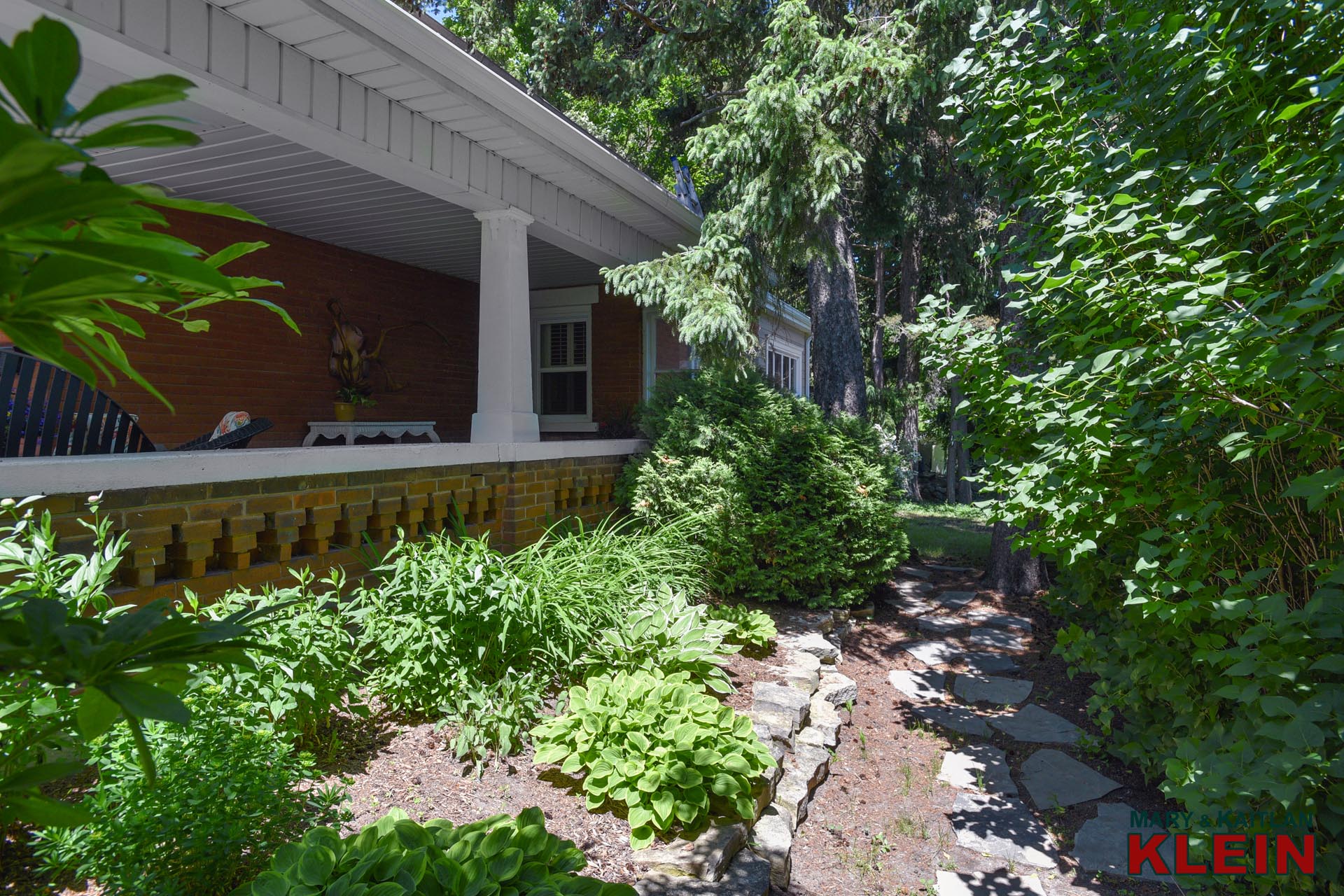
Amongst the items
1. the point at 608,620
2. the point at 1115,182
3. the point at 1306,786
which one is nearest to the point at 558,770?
the point at 608,620

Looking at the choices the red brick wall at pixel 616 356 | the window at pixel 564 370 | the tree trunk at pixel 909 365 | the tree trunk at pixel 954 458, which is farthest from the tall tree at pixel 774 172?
the tree trunk at pixel 954 458

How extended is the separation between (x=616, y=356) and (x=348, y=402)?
285 centimetres

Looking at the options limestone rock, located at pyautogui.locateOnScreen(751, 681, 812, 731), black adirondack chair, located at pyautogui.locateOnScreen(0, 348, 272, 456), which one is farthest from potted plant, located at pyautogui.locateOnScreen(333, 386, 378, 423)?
limestone rock, located at pyautogui.locateOnScreen(751, 681, 812, 731)

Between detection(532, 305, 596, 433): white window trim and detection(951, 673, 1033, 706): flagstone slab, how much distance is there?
474 cm

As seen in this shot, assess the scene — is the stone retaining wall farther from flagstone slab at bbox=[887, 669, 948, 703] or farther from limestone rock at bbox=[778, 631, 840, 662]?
flagstone slab at bbox=[887, 669, 948, 703]

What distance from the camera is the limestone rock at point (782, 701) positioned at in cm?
407

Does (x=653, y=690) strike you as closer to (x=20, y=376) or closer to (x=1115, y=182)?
(x=1115, y=182)

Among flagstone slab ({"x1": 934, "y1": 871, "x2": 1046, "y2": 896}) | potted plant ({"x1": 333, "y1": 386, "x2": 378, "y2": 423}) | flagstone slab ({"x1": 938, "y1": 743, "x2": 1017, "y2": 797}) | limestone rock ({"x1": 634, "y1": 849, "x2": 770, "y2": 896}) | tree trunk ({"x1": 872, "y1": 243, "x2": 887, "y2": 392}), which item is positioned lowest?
flagstone slab ({"x1": 934, "y1": 871, "x2": 1046, "y2": 896})

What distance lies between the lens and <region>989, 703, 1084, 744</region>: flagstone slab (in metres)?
4.59

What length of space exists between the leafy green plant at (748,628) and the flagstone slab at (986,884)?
6.28ft

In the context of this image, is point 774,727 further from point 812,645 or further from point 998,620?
point 998,620

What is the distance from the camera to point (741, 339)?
21.3ft

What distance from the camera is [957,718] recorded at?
16.2 feet

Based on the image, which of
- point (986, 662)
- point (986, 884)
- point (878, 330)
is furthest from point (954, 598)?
point (878, 330)
